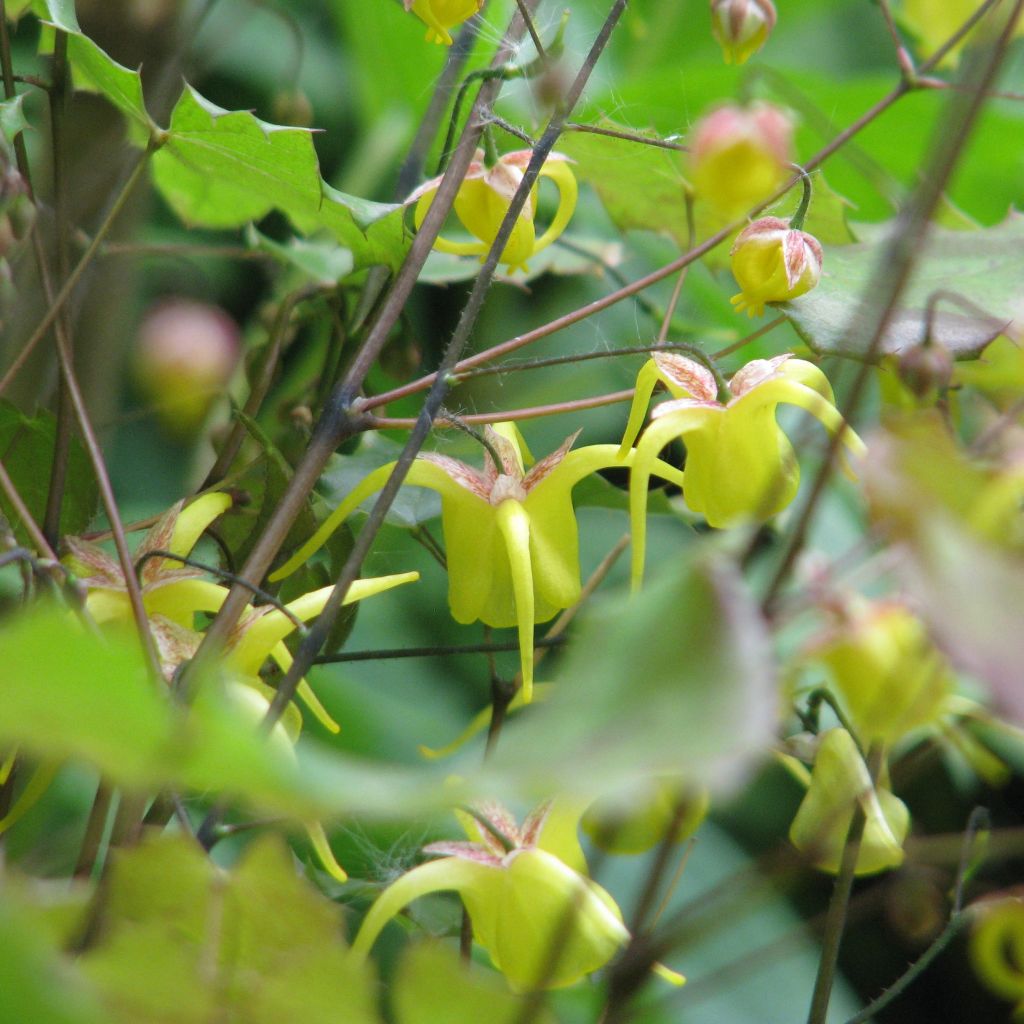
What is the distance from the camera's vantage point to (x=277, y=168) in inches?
16.7

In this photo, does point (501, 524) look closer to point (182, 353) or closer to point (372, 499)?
point (372, 499)

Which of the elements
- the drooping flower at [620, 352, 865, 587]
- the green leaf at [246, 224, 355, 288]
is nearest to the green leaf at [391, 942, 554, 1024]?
the drooping flower at [620, 352, 865, 587]

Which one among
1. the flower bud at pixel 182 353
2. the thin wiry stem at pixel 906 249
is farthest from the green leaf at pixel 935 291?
the flower bud at pixel 182 353

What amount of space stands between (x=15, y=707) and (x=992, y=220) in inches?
48.9

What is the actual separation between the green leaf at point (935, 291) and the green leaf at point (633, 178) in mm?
85

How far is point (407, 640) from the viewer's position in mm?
944

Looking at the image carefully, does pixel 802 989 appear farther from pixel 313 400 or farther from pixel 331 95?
pixel 331 95

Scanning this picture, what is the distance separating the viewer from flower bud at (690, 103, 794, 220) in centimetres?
29

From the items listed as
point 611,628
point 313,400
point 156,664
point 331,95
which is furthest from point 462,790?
point 331,95

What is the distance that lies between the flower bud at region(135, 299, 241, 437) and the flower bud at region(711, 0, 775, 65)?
0.57 m

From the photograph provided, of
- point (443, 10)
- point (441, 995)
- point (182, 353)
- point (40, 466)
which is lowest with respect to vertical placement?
point (182, 353)

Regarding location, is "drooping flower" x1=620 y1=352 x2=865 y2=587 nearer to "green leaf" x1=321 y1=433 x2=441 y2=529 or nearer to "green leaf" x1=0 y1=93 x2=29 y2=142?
"green leaf" x1=321 y1=433 x2=441 y2=529

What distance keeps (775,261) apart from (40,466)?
317mm

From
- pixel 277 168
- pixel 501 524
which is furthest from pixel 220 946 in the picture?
pixel 277 168
